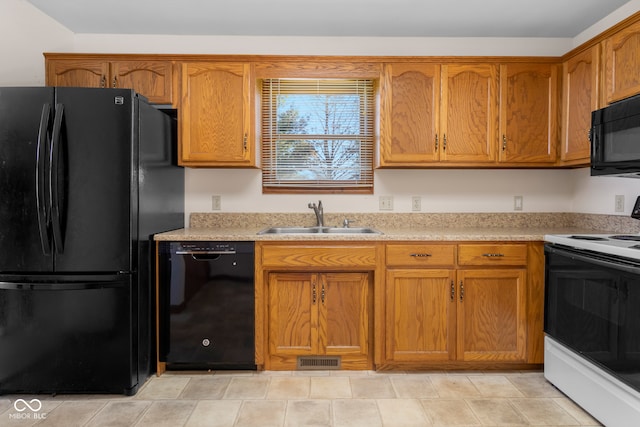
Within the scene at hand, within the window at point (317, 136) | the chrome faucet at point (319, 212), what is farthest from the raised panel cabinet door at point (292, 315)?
the window at point (317, 136)

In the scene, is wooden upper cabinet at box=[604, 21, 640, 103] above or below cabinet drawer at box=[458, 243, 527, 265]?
above

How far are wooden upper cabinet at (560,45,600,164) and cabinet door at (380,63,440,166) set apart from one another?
88 centimetres

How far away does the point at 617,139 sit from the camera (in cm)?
208

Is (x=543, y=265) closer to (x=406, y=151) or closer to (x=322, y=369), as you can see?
(x=406, y=151)

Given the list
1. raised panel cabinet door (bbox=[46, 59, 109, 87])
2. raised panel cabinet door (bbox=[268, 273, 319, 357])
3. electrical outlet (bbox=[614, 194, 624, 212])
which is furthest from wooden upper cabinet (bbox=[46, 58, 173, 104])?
electrical outlet (bbox=[614, 194, 624, 212])

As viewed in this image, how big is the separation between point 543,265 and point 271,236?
68.4 inches

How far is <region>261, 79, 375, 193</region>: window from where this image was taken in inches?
123

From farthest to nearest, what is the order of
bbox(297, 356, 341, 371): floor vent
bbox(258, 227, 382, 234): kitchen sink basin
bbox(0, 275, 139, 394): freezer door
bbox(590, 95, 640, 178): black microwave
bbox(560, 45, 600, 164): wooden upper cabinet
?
1. bbox(258, 227, 382, 234): kitchen sink basin
2. bbox(297, 356, 341, 371): floor vent
3. bbox(560, 45, 600, 164): wooden upper cabinet
4. bbox(0, 275, 139, 394): freezer door
5. bbox(590, 95, 640, 178): black microwave

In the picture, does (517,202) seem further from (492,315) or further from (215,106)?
(215,106)

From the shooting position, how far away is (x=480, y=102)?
2.80 meters

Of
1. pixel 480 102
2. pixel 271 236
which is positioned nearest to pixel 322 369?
pixel 271 236

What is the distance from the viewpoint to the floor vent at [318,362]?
261cm

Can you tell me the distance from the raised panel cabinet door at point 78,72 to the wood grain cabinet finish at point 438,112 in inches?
77.7

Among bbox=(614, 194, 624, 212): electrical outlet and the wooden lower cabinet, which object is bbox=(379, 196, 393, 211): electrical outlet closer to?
the wooden lower cabinet
